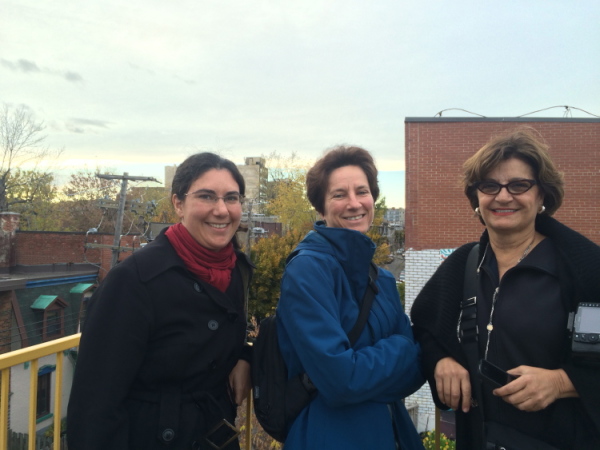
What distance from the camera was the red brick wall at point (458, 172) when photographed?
52.3 feet

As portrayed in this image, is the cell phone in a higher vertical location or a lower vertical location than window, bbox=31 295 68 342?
higher

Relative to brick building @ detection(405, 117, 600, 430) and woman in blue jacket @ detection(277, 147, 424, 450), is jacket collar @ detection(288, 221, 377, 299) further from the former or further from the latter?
Answer: brick building @ detection(405, 117, 600, 430)

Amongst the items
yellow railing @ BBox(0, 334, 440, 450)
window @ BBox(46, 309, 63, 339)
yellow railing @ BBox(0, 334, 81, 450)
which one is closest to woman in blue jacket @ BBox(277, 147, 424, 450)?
yellow railing @ BBox(0, 334, 440, 450)

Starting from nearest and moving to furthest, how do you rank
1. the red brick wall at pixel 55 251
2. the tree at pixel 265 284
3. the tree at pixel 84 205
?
the tree at pixel 265 284, the red brick wall at pixel 55 251, the tree at pixel 84 205

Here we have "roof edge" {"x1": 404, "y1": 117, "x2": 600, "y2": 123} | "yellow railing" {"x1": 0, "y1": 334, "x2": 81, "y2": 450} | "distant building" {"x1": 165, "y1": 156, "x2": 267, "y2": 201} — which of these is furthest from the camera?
"distant building" {"x1": 165, "y1": 156, "x2": 267, "y2": 201}

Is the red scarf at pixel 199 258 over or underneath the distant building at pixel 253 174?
underneath

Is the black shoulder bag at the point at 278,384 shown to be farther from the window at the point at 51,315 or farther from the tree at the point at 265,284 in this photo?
the window at the point at 51,315

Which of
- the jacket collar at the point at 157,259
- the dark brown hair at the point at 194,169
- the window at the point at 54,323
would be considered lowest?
the window at the point at 54,323

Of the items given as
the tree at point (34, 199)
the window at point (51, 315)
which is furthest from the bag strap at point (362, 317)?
the tree at point (34, 199)

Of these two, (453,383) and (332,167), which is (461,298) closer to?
(453,383)

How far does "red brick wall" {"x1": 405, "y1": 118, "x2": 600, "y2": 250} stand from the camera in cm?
1594

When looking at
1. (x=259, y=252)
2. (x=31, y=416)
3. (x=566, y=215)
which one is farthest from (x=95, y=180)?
(x=31, y=416)

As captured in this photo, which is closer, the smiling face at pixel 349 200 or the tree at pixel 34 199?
the smiling face at pixel 349 200

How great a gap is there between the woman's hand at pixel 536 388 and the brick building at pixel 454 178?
15210 mm
